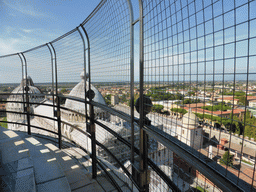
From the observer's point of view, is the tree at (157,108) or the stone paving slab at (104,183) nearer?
the tree at (157,108)

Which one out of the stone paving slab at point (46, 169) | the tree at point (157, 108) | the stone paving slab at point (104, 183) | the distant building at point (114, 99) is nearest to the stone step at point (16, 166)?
the stone paving slab at point (46, 169)

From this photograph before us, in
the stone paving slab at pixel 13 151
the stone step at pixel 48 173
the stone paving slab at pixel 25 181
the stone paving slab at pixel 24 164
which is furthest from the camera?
the stone paving slab at pixel 13 151

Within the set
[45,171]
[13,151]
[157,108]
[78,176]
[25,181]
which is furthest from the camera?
[13,151]

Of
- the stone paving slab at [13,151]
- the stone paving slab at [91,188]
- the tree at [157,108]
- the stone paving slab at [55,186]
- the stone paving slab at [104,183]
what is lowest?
the stone paving slab at [91,188]

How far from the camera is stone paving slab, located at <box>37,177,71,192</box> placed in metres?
2.36

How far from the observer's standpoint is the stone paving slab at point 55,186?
2357 mm

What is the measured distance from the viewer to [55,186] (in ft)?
7.98

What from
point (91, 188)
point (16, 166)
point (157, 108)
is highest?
point (157, 108)

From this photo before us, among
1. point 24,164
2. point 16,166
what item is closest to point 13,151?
point 16,166

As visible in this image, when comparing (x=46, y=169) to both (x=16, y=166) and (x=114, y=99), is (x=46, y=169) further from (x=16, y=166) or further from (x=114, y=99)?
(x=114, y=99)

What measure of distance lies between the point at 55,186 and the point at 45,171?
0.47 metres

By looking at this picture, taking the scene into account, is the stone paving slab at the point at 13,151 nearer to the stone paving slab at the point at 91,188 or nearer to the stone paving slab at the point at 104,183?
the stone paving slab at the point at 91,188

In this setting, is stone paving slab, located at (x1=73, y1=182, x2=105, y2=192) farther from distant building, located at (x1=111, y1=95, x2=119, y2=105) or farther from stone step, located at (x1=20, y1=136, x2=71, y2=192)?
distant building, located at (x1=111, y1=95, x2=119, y2=105)

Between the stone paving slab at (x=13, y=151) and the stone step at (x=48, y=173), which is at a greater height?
the stone paving slab at (x=13, y=151)
